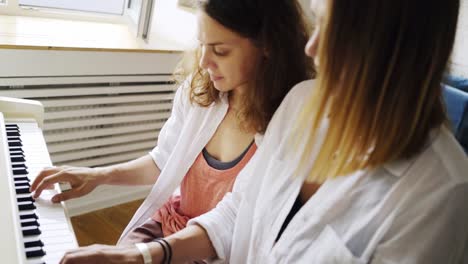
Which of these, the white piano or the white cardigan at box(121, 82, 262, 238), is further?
the white cardigan at box(121, 82, 262, 238)

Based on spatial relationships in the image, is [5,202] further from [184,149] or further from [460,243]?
[460,243]

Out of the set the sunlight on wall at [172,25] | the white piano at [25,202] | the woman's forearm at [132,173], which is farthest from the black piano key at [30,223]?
the sunlight on wall at [172,25]

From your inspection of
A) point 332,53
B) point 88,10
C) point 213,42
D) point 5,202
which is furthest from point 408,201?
point 88,10

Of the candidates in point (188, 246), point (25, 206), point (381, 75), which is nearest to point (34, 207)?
point (25, 206)

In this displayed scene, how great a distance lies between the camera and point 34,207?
37.6 inches

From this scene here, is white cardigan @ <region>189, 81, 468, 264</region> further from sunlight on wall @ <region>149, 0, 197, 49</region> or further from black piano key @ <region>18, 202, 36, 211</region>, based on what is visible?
sunlight on wall @ <region>149, 0, 197, 49</region>

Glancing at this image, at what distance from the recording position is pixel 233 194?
3.59 feet

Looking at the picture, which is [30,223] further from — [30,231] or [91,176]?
[91,176]

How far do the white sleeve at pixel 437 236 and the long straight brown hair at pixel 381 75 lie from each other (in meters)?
0.11

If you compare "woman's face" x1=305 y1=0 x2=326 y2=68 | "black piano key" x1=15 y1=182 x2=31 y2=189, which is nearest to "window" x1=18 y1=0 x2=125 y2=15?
"black piano key" x1=15 y1=182 x2=31 y2=189

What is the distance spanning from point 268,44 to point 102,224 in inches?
57.4

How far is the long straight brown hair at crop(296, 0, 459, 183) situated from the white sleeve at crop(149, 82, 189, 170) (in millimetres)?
583

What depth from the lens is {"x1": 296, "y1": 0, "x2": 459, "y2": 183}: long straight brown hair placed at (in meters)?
0.70

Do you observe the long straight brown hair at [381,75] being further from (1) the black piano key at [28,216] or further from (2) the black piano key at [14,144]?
(2) the black piano key at [14,144]
